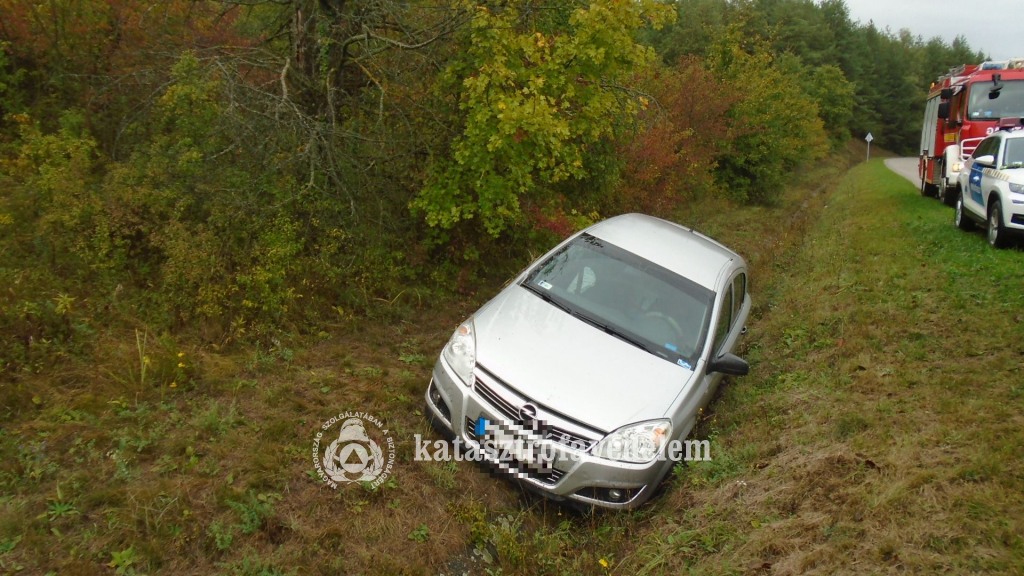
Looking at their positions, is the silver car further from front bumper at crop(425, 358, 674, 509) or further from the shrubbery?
the shrubbery

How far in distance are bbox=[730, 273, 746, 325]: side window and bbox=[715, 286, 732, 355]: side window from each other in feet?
0.59

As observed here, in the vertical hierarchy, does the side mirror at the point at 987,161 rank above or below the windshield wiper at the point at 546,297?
above

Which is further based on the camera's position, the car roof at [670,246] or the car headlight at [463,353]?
the car roof at [670,246]

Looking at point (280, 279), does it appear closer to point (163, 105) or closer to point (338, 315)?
point (338, 315)

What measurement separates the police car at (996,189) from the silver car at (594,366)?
473 centimetres

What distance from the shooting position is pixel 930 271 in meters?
7.71

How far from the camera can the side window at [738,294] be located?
583 cm

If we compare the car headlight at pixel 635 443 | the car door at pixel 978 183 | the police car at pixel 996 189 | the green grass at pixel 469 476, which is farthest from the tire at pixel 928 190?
the car headlight at pixel 635 443

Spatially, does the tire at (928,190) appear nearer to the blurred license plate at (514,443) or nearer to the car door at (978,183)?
the car door at (978,183)

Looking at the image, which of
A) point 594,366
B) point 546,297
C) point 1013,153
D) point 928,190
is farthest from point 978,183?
point 594,366

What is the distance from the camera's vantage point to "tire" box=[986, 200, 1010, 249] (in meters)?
8.12

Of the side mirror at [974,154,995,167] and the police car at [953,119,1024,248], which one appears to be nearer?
the police car at [953,119,1024,248]

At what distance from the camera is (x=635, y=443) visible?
3918mm

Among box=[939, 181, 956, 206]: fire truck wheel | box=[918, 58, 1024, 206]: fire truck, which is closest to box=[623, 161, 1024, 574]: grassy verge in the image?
box=[918, 58, 1024, 206]: fire truck
